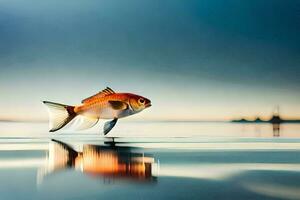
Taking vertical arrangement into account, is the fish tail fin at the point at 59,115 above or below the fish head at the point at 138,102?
below

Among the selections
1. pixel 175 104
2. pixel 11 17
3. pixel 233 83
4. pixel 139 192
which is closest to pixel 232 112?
pixel 233 83

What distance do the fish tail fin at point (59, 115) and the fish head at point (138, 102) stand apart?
40cm

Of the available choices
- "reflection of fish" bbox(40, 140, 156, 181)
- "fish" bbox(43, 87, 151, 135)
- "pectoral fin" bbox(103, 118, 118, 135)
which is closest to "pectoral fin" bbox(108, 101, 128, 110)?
"fish" bbox(43, 87, 151, 135)

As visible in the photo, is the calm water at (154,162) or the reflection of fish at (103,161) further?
the reflection of fish at (103,161)

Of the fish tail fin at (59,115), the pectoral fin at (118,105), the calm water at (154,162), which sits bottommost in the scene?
the calm water at (154,162)

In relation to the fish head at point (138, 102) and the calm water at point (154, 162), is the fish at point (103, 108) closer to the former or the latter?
the fish head at point (138, 102)

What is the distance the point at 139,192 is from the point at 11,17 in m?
2.15

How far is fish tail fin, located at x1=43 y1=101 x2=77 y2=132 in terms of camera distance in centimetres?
304

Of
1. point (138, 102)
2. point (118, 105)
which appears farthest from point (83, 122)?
point (138, 102)

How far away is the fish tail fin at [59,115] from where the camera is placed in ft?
9.99

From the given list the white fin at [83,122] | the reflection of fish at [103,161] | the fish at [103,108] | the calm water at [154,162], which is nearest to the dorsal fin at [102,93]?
the fish at [103,108]

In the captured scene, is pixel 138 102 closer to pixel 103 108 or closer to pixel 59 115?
pixel 103 108

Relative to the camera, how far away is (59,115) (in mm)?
3055

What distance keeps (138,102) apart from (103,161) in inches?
39.5
